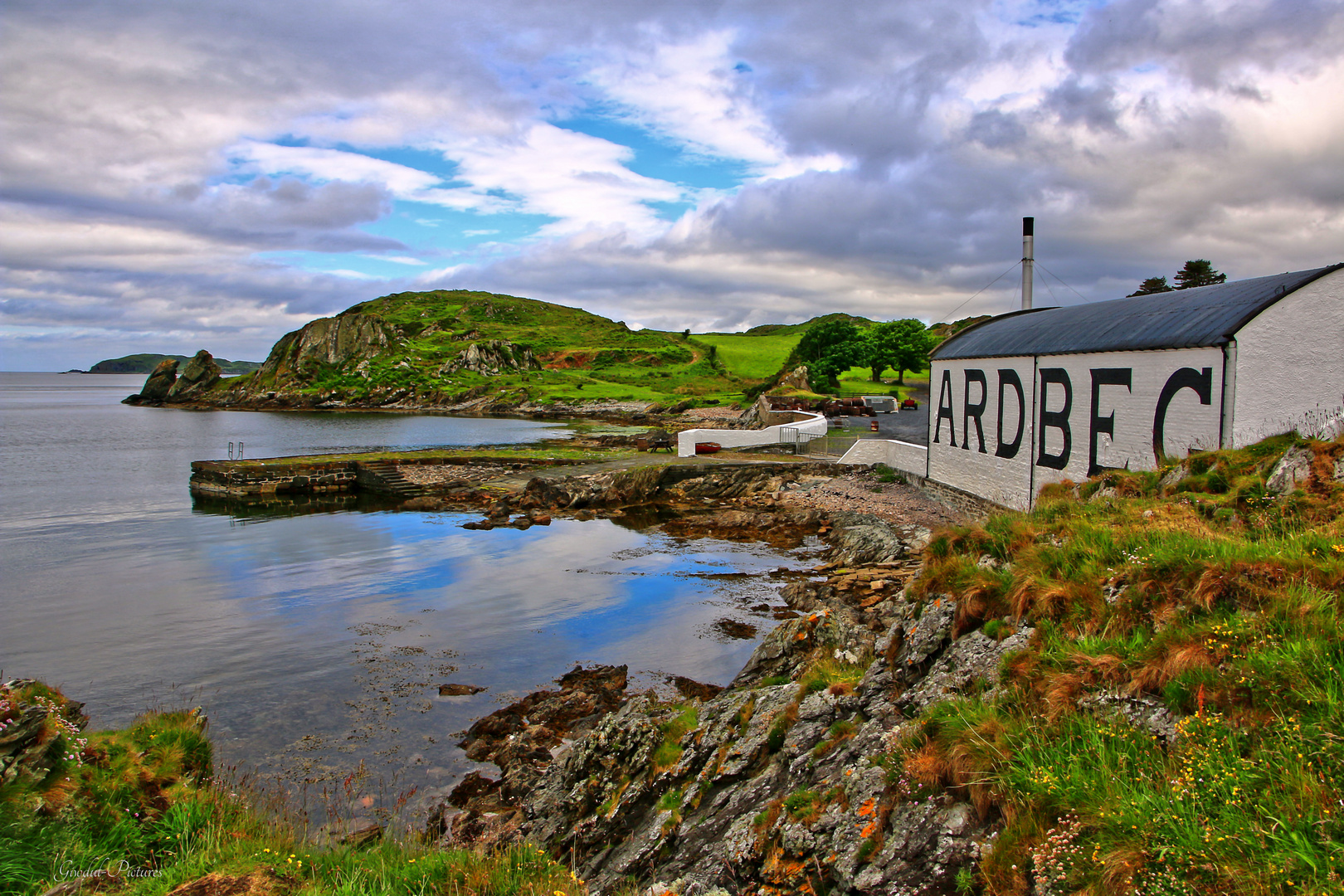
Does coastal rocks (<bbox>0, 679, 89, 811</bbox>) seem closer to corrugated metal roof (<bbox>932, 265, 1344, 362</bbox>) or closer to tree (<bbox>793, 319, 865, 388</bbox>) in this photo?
corrugated metal roof (<bbox>932, 265, 1344, 362</bbox>)

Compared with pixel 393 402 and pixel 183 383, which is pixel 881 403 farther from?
pixel 183 383

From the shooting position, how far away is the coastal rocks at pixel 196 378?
151625 millimetres

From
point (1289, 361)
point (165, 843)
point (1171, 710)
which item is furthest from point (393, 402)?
point (1171, 710)

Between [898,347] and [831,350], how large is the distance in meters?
9.05

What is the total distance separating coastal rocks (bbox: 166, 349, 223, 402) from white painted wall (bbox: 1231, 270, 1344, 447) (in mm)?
177899

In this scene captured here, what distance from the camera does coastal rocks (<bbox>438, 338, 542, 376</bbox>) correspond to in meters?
151

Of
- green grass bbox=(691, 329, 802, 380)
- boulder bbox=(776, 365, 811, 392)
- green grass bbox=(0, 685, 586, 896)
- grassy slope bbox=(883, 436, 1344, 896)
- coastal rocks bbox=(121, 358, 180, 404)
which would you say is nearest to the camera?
grassy slope bbox=(883, 436, 1344, 896)

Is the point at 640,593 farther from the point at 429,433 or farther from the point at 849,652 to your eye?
the point at 429,433

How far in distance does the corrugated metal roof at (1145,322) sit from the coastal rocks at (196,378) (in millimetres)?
169774

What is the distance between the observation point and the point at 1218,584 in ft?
20.5

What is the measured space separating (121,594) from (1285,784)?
30210mm

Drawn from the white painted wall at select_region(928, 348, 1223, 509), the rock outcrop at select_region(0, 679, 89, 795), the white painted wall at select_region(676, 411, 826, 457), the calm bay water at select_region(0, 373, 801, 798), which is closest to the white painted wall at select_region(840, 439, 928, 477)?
the white painted wall at select_region(928, 348, 1223, 509)

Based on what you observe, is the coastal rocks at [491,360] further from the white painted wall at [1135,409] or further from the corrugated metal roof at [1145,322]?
the white painted wall at [1135,409]

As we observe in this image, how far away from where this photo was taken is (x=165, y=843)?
7.79m
